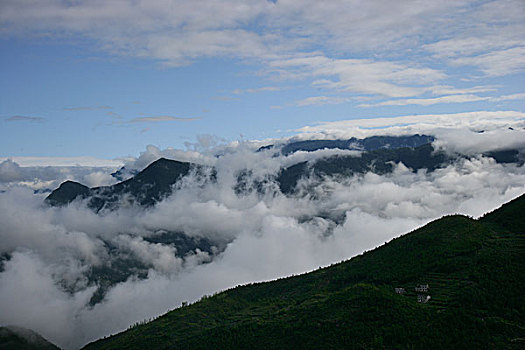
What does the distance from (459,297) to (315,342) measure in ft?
172

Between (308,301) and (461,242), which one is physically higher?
(461,242)

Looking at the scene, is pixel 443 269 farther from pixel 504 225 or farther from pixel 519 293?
pixel 504 225

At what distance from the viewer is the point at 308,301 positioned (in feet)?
631

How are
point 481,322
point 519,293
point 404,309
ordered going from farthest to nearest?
point 404,309 < point 519,293 < point 481,322

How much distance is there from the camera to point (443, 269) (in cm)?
16325

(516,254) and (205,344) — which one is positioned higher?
(516,254)

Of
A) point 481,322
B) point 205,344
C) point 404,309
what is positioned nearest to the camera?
point 481,322

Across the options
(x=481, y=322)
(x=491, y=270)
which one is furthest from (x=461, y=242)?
(x=481, y=322)

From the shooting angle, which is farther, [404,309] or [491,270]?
[491,270]

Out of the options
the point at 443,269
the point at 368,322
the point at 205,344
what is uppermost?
the point at 443,269

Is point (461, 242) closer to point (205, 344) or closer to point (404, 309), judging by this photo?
point (404, 309)

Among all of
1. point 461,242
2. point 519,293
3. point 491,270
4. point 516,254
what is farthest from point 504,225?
point 519,293

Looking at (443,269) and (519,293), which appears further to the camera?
(443,269)

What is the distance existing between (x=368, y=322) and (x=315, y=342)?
66.5ft
